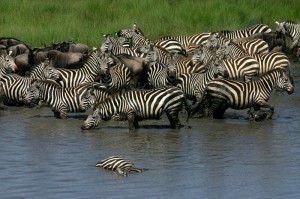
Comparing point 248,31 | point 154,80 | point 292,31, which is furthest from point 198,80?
point 292,31

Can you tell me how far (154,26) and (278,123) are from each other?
1147 centimetres

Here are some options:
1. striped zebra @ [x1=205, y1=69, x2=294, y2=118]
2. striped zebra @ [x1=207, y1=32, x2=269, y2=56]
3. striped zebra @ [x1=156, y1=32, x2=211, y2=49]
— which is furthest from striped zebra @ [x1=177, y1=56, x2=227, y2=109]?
striped zebra @ [x1=156, y1=32, x2=211, y2=49]

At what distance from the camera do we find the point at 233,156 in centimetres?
1595

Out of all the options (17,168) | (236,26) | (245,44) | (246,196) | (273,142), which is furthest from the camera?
(236,26)

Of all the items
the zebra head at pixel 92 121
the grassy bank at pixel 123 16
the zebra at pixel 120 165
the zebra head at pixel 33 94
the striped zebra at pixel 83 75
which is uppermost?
the grassy bank at pixel 123 16

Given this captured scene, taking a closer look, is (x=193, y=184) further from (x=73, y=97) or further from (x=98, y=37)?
(x=98, y=37)

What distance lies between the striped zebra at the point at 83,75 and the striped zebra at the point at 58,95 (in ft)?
5.23

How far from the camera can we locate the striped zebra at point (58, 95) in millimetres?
19891

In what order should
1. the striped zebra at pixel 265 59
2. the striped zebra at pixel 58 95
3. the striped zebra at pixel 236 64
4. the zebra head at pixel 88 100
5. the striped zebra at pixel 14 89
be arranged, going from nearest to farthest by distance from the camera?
1. the zebra head at pixel 88 100
2. the striped zebra at pixel 58 95
3. the striped zebra at pixel 14 89
4. the striped zebra at pixel 236 64
5. the striped zebra at pixel 265 59

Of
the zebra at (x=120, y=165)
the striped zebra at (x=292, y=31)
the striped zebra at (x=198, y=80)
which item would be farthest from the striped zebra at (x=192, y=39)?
the zebra at (x=120, y=165)

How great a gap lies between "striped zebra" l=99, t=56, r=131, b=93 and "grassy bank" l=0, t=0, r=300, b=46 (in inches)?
255

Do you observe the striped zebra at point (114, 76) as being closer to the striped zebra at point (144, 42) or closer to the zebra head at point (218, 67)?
the zebra head at point (218, 67)

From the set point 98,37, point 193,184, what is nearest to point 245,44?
point 98,37

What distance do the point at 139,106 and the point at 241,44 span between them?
833cm
